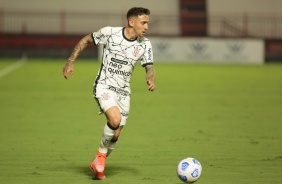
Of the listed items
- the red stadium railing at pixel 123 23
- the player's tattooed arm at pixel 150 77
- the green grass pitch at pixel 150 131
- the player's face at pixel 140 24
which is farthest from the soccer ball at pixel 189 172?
the red stadium railing at pixel 123 23

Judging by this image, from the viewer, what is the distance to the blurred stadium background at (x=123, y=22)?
32.2 metres

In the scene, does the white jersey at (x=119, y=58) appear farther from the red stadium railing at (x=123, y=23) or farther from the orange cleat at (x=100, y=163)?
the red stadium railing at (x=123, y=23)

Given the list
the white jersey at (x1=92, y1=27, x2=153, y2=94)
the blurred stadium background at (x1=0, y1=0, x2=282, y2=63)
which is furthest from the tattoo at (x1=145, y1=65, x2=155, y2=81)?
the blurred stadium background at (x1=0, y1=0, x2=282, y2=63)

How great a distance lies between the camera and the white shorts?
811 centimetres

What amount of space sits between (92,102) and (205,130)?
4633 millimetres

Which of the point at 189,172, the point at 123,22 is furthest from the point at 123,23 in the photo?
the point at 189,172

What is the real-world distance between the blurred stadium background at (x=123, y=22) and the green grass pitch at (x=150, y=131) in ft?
32.8

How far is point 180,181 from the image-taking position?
313 inches

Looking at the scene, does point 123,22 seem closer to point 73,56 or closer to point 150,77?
point 73,56

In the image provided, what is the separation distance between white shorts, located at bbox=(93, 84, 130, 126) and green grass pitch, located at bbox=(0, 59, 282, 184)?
32.8 inches

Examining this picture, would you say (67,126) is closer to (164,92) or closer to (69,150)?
(69,150)

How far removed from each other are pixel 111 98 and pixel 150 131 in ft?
13.3

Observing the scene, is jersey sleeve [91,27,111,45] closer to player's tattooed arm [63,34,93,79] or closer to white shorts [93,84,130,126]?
player's tattooed arm [63,34,93,79]

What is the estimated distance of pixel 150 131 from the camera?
477 inches
